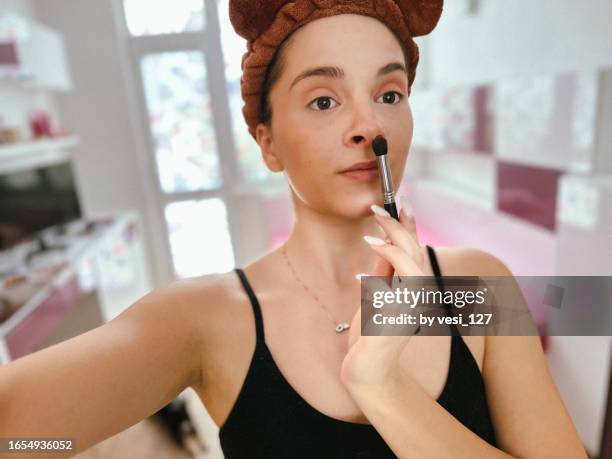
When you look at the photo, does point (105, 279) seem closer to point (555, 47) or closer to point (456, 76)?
point (456, 76)

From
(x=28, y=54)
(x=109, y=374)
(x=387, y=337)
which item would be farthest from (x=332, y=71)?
(x=28, y=54)

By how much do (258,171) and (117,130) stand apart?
3.25ft

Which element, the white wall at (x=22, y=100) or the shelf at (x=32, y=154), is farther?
the white wall at (x=22, y=100)

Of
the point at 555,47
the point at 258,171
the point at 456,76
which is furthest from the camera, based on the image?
the point at 258,171

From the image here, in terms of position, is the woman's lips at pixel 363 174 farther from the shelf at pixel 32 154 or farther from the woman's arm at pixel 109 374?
the shelf at pixel 32 154

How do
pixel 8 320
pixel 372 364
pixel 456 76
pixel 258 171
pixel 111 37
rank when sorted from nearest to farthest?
pixel 372 364, pixel 8 320, pixel 456 76, pixel 111 37, pixel 258 171

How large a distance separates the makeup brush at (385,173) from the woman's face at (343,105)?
0.08 feet

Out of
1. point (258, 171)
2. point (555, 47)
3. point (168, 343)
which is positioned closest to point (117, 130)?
point (258, 171)

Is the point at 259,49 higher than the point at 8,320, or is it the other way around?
the point at 259,49

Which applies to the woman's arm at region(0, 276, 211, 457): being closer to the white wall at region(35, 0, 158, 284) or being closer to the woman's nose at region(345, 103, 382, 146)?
the woman's nose at region(345, 103, 382, 146)

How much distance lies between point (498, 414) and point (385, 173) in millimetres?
326

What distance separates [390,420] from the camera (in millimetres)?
424

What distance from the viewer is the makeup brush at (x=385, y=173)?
16.3 inches

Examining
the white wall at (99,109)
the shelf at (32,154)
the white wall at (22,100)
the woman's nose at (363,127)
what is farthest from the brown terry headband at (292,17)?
the white wall at (99,109)
